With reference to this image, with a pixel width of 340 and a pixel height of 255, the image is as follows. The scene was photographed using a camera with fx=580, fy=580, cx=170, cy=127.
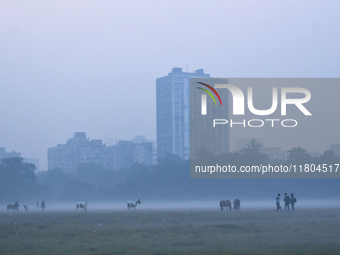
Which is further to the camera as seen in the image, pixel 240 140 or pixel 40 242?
pixel 240 140

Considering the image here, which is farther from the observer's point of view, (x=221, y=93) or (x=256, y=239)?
(x=221, y=93)

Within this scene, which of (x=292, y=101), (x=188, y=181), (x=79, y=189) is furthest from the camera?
(x=79, y=189)

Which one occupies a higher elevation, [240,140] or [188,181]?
[240,140]

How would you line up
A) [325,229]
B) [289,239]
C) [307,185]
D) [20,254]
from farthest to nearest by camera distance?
[307,185], [325,229], [289,239], [20,254]

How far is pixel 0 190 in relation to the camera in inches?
5285

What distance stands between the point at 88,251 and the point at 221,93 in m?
132

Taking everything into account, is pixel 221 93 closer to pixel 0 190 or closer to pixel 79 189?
pixel 79 189

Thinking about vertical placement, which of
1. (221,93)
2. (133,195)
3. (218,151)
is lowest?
(133,195)

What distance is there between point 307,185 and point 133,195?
132 ft

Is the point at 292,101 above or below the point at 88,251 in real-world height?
above

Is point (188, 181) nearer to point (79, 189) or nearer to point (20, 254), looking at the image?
point (79, 189)

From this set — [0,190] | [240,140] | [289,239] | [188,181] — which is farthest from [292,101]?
[0,190]

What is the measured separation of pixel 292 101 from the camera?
54844 millimetres

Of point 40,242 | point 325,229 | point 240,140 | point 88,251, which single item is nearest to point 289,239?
point 325,229
